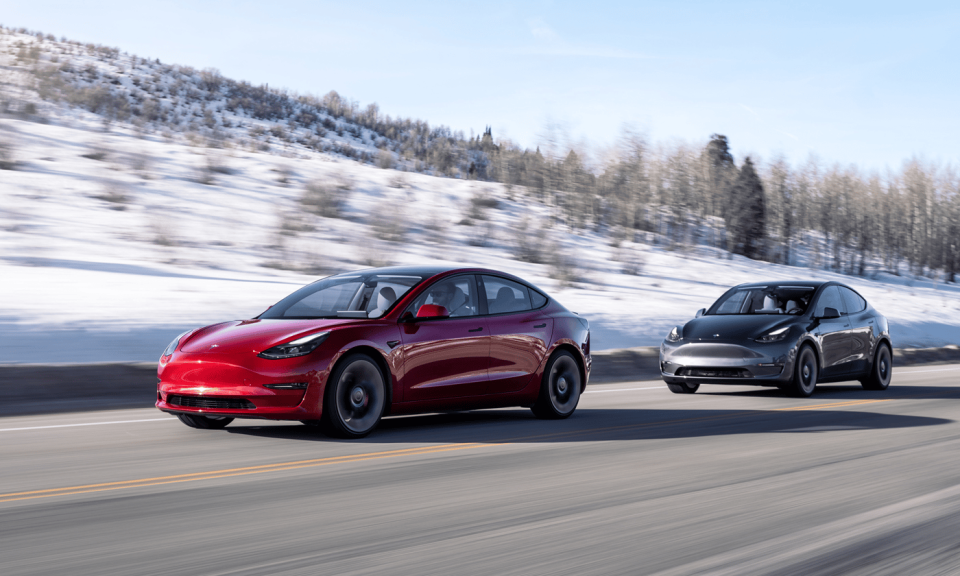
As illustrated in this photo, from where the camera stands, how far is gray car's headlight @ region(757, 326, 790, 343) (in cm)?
1300

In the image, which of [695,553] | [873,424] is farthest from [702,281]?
[695,553]

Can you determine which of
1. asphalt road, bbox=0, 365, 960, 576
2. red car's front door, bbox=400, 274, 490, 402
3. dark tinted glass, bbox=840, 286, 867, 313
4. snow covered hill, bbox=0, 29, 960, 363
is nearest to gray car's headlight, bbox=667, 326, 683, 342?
dark tinted glass, bbox=840, 286, 867, 313

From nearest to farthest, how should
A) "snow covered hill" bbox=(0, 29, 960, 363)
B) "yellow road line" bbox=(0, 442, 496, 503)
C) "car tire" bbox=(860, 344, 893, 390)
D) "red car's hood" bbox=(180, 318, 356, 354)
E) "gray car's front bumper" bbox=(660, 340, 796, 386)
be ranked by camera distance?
"yellow road line" bbox=(0, 442, 496, 503) < "red car's hood" bbox=(180, 318, 356, 354) < "gray car's front bumper" bbox=(660, 340, 796, 386) < "car tire" bbox=(860, 344, 893, 390) < "snow covered hill" bbox=(0, 29, 960, 363)

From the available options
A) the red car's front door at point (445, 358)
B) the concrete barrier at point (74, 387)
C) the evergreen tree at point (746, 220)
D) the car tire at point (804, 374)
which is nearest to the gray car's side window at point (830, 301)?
the car tire at point (804, 374)

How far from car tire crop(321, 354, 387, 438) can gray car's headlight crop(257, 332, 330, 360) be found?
27 centimetres

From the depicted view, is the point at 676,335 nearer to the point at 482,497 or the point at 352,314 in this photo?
the point at 352,314

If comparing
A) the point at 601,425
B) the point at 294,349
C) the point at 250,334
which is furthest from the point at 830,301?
the point at 250,334

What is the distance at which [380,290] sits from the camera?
30.4ft

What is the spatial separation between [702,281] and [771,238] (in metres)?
34.3

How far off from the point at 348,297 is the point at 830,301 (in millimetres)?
8108

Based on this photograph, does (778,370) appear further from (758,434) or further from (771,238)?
(771,238)

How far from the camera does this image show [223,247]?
25.7m

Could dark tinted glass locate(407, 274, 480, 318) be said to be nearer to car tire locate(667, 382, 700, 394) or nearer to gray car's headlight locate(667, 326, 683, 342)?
gray car's headlight locate(667, 326, 683, 342)

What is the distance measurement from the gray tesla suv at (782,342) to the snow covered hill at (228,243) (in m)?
5.60
